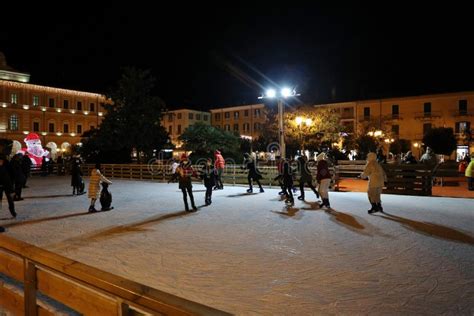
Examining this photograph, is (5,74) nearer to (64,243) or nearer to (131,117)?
(131,117)

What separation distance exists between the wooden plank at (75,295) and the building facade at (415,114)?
42770mm

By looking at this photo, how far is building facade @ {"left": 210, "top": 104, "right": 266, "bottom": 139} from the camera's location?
6150 centimetres

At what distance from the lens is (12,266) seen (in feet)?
10.9

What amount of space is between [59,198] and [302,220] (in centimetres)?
1035

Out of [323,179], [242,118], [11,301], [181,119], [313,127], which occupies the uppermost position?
[181,119]

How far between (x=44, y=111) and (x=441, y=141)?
51173 mm

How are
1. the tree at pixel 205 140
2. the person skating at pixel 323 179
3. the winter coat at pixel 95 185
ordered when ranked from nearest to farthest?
the person skating at pixel 323 179, the winter coat at pixel 95 185, the tree at pixel 205 140

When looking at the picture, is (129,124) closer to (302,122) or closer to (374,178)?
(302,122)

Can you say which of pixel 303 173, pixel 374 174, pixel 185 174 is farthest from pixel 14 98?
pixel 374 174

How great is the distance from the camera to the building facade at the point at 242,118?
61500 millimetres

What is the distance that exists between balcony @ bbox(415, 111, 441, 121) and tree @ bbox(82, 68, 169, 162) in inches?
1285

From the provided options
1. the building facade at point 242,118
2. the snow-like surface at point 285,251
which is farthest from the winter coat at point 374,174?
the building facade at point 242,118

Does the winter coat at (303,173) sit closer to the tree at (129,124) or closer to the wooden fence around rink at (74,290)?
the wooden fence around rink at (74,290)

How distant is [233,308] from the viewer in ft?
13.6
